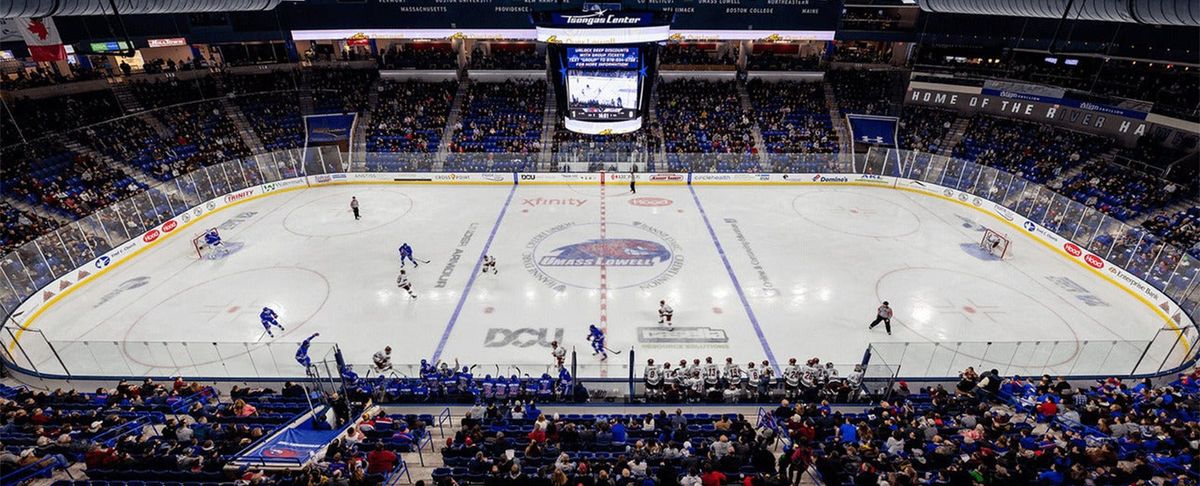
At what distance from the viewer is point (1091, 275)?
19000mm

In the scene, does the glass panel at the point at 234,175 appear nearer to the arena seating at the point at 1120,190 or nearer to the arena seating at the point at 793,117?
the arena seating at the point at 793,117

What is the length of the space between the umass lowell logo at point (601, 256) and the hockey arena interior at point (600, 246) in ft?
0.53

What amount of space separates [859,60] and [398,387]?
38.2m

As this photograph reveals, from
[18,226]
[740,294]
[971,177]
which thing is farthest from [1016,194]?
[18,226]

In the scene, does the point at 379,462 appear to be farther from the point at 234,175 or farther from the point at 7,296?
the point at 234,175

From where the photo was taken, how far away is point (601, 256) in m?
20.4

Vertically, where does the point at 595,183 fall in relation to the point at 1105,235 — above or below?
below

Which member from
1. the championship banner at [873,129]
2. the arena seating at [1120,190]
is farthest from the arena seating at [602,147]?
the arena seating at [1120,190]

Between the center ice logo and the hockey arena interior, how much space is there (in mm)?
156

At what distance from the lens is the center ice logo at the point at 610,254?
19.9 m

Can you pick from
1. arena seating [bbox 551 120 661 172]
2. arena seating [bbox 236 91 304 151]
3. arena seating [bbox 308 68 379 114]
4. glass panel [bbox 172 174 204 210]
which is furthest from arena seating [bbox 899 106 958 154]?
glass panel [bbox 172 174 204 210]

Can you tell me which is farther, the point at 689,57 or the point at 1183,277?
the point at 689,57

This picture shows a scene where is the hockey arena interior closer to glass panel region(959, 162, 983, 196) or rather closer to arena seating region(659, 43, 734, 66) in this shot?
glass panel region(959, 162, 983, 196)

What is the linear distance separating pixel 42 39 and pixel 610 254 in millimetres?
24155
